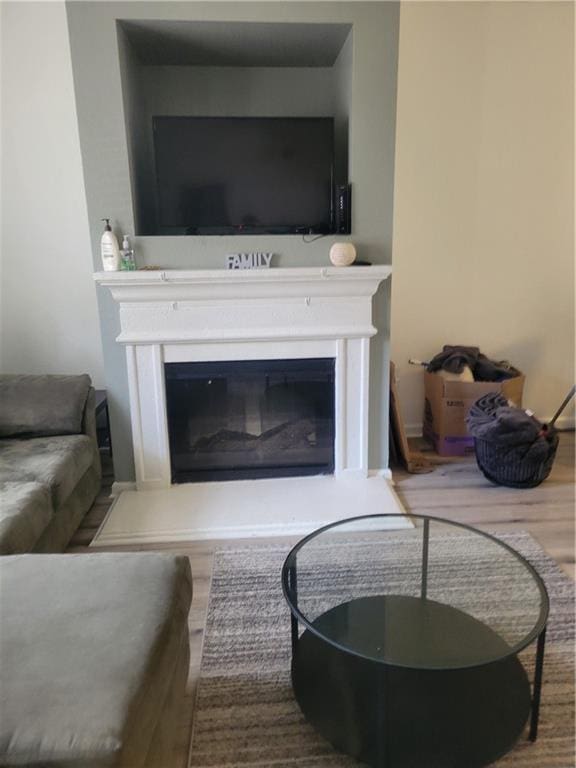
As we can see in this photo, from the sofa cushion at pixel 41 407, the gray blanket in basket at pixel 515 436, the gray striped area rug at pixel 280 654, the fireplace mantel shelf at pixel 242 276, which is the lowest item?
the gray striped area rug at pixel 280 654

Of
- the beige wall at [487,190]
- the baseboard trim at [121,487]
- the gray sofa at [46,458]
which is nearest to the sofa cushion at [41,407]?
the gray sofa at [46,458]

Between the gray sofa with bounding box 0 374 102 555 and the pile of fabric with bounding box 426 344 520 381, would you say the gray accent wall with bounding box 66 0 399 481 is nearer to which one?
the gray sofa with bounding box 0 374 102 555

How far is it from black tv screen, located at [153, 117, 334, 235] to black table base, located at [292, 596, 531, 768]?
1851mm

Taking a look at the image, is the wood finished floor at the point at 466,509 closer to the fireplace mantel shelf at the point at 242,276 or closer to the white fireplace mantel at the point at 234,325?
the white fireplace mantel at the point at 234,325

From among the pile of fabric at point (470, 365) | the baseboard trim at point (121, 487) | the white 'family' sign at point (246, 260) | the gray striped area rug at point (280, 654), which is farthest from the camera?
the pile of fabric at point (470, 365)

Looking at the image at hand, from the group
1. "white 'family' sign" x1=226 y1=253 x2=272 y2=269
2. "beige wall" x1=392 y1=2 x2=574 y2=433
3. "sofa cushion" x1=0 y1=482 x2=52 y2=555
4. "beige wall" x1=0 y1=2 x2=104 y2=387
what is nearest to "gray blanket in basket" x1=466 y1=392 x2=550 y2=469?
"beige wall" x1=392 y1=2 x2=574 y2=433

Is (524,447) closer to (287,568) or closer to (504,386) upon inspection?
(504,386)

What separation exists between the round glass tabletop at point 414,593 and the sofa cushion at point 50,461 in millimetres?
1003

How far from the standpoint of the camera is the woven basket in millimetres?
2686

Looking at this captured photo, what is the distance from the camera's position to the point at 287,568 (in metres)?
1.51

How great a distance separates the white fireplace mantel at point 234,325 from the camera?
98.5 inches

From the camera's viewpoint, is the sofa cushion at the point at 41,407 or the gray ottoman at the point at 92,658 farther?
the sofa cushion at the point at 41,407

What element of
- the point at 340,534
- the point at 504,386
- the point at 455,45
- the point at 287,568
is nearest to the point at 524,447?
the point at 504,386

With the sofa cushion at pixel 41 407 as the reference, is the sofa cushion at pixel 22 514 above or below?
below
